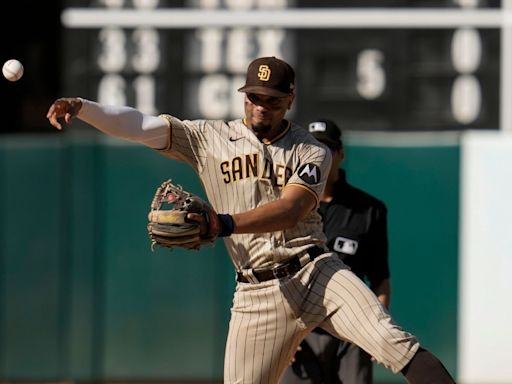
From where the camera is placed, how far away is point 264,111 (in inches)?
176

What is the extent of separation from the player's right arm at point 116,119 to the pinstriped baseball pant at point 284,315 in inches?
25.8

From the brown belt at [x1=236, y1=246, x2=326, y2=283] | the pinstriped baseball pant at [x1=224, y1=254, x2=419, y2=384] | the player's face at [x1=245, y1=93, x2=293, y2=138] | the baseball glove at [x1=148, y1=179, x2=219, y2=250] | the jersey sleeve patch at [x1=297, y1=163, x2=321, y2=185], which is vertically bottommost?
the pinstriped baseball pant at [x1=224, y1=254, x2=419, y2=384]

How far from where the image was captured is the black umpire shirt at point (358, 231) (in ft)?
17.3

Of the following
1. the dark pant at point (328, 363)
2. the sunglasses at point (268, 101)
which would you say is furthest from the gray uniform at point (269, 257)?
the dark pant at point (328, 363)

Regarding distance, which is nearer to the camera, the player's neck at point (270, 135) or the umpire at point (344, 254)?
the player's neck at point (270, 135)

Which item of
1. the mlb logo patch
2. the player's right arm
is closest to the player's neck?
the player's right arm

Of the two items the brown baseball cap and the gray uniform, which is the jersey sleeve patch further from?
the brown baseball cap

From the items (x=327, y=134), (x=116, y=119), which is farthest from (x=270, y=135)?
(x=327, y=134)

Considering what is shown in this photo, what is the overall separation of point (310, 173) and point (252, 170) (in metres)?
0.21

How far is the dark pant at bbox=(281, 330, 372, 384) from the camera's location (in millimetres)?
5320

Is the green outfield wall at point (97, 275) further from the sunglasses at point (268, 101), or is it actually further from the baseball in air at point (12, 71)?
the baseball in air at point (12, 71)

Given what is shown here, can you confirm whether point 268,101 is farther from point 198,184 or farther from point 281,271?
point 198,184

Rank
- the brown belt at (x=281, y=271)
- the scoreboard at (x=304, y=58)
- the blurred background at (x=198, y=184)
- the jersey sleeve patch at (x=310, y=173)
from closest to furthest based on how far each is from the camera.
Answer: the jersey sleeve patch at (x=310, y=173) → the brown belt at (x=281, y=271) → the blurred background at (x=198, y=184) → the scoreboard at (x=304, y=58)

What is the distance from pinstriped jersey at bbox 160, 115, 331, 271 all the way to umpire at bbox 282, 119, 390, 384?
68 cm
